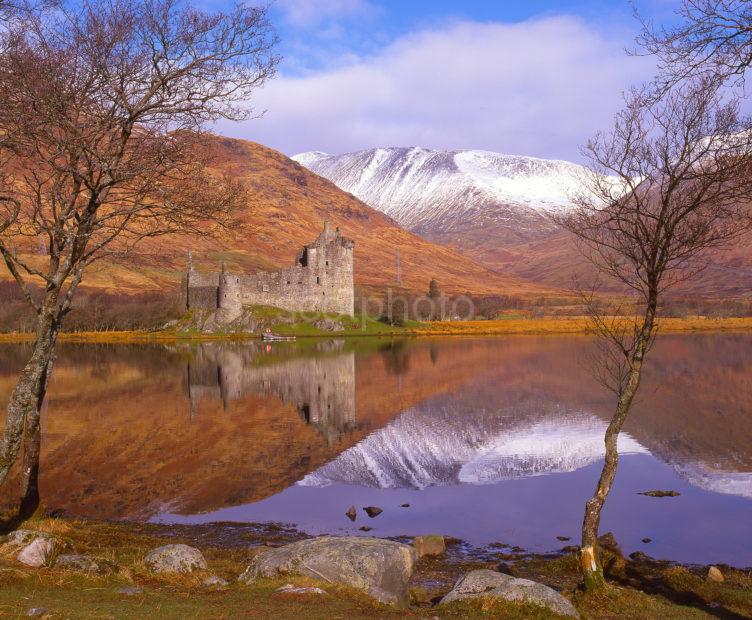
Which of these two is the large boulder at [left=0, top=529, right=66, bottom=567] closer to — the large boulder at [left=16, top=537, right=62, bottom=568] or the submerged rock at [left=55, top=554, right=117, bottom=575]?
the large boulder at [left=16, top=537, right=62, bottom=568]

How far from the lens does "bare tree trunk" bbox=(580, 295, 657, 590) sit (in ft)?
38.2

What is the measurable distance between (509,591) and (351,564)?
2.28 meters

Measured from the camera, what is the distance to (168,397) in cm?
4119

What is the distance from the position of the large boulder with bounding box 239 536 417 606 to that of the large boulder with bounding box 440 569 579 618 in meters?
0.80

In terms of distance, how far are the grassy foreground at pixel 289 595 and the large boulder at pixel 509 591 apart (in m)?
0.19

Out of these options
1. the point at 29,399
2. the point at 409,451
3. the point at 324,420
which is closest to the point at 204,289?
the point at 324,420

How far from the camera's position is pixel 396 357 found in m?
66.4

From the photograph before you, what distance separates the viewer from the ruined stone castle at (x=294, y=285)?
312 feet

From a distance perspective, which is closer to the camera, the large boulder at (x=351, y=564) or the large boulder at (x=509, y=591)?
the large boulder at (x=509, y=591)

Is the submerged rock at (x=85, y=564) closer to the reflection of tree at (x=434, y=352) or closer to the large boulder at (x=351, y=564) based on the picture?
the large boulder at (x=351, y=564)

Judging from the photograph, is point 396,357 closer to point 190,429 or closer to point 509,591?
point 190,429

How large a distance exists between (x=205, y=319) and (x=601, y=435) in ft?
237

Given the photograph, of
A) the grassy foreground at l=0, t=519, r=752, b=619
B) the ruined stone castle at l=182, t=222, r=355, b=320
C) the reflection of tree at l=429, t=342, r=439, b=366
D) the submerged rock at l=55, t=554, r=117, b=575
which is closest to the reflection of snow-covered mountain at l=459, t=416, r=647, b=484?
the grassy foreground at l=0, t=519, r=752, b=619

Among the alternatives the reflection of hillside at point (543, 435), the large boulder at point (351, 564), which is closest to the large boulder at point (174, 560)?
the large boulder at point (351, 564)
